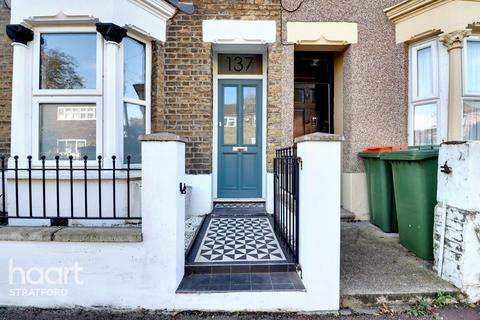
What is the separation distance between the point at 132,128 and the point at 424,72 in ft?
16.3

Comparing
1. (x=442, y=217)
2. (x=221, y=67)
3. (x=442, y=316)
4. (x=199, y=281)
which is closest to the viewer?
(x=442, y=316)

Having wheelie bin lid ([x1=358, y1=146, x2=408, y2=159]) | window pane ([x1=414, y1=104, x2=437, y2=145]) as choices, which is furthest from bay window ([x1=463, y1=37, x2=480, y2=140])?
wheelie bin lid ([x1=358, y1=146, x2=408, y2=159])

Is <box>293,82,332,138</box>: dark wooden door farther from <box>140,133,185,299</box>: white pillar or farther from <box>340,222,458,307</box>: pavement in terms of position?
<box>140,133,185,299</box>: white pillar

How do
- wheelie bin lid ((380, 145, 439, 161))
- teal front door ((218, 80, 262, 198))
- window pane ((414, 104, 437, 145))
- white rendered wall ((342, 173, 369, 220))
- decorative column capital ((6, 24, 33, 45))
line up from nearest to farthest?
wheelie bin lid ((380, 145, 439, 161)) < decorative column capital ((6, 24, 33, 45)) < window pane ((414, 104, 437, 145)) < white rendered wall ((342, 173, 369, 220)) < teal front door ((218, 80, 262, 198))

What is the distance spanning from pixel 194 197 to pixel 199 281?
2285 millimetres

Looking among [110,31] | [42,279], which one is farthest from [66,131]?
[42,279]

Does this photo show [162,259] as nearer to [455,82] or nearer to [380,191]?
[380,191]

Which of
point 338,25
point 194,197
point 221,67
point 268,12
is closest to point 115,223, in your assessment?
point 194,197

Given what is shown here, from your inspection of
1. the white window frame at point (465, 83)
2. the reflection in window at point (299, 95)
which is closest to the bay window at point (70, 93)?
the reflection in window at point (299, 95)

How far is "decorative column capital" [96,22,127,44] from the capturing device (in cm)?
352

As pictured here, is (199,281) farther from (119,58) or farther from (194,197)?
(119,58)

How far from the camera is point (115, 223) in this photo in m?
3.54

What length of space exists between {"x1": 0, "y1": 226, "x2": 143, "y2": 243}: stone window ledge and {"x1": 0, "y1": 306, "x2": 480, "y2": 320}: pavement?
0.62 meters

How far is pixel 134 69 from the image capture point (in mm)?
4203
